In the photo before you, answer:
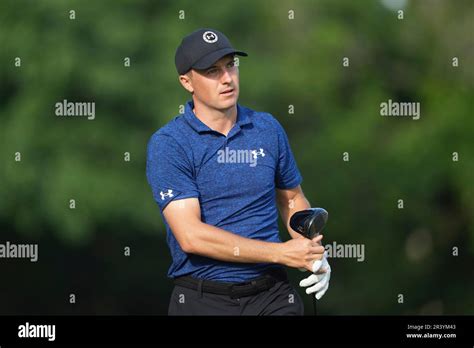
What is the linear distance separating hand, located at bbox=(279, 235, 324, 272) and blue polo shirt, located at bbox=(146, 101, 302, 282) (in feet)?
0.63

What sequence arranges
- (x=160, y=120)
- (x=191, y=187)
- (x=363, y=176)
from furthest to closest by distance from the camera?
(x=363, y=176)
(x=160, y=120)
(x=191, y=187)

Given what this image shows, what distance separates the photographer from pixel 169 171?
13.6 ft

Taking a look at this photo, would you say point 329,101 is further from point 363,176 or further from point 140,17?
point 140,17

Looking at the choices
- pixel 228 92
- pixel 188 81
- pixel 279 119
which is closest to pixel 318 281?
pixel 228 92

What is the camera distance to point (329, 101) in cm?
1299

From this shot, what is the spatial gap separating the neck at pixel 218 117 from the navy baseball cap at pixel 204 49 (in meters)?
0.18

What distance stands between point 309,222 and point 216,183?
0.39 meters

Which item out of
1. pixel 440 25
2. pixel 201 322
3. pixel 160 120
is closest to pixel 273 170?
pixel 201 322

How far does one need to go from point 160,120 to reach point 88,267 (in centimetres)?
204

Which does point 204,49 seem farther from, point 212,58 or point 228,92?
point 228,92

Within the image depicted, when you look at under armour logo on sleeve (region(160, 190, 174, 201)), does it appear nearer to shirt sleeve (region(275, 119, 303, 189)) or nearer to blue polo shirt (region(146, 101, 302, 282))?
blue polo shirt (region(146, 101, 302, 282))

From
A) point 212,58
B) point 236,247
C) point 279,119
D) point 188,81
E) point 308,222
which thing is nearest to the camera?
point 236,247

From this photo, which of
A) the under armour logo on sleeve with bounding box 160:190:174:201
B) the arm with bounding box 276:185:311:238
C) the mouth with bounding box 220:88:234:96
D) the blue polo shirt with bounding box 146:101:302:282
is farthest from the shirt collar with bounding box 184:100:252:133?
the arm with bounding box 276:185:311:238

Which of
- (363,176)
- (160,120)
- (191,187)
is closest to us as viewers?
(191,187)
